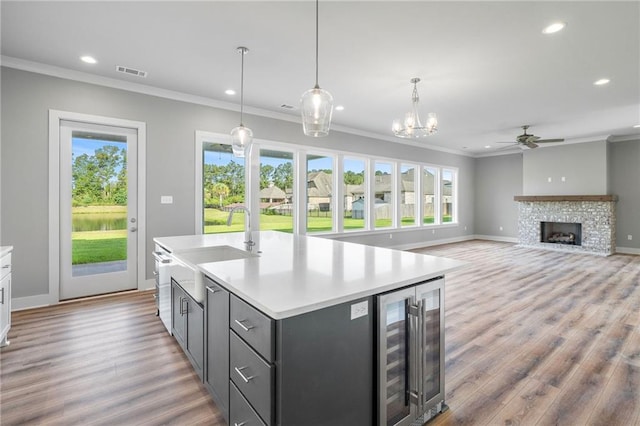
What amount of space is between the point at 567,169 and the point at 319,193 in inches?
276

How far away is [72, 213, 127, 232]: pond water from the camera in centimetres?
410

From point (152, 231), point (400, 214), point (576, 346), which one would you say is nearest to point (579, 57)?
point (576, 346)

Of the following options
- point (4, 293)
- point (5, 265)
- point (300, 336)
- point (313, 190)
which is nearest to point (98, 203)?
point (5, 265)

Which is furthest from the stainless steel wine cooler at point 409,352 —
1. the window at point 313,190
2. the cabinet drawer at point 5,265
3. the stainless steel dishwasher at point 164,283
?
the window at point 313,190

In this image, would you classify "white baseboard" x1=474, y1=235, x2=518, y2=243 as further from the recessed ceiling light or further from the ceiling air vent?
the ceiling air vent

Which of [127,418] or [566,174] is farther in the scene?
[566,174]

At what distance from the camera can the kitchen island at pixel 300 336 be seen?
125 cm

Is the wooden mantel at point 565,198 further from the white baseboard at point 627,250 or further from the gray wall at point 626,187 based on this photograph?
the white baseboard at point 627,250

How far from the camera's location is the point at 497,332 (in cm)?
310

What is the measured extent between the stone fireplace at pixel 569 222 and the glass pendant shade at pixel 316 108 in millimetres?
8665

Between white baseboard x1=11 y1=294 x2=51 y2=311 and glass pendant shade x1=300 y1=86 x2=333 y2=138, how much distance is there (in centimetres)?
398

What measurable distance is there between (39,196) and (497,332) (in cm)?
547

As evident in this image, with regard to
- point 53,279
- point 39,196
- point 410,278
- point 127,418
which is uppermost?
point 39,196

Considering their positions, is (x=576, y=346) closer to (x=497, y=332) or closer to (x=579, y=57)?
(x=497, y=332)
